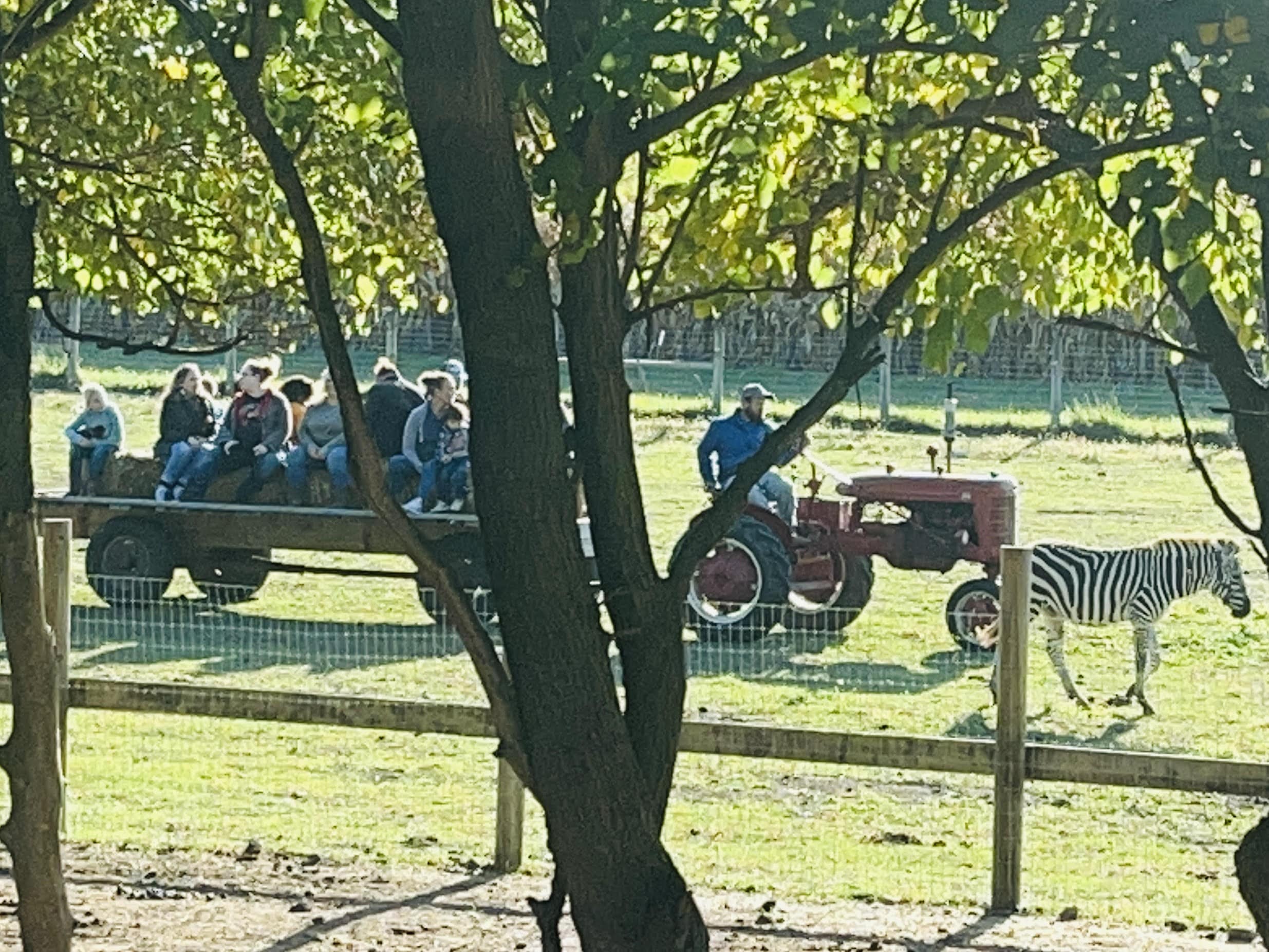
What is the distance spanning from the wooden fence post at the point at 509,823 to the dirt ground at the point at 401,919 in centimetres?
9

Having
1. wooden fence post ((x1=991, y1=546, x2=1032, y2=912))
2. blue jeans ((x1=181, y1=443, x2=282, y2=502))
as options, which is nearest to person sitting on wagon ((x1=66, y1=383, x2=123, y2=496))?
blue jeans ((x1=181, y1=443, x2=282, y2=502))

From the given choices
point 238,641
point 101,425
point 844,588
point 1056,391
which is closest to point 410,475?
point 101,425

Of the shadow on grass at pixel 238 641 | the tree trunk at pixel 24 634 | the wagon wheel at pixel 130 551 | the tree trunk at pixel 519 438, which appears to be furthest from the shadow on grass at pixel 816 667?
the tree trunk at pixel 519 438

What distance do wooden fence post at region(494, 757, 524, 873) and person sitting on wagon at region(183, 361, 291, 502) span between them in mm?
10329

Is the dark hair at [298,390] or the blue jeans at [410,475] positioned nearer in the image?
the blue jeans at [410,475]

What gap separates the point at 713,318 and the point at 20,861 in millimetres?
1833

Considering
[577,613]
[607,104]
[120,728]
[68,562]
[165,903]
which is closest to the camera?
[607,104]

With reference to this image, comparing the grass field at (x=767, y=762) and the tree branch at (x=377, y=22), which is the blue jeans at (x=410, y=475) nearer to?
the grass field at (x=767, y=762)

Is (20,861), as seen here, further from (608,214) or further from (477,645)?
(608,214)

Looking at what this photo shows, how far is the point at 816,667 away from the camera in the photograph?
1494cm

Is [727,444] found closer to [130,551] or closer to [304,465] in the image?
[304,465]

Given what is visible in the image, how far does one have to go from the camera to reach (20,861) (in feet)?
17.0

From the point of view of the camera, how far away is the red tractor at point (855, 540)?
1777 centimetres

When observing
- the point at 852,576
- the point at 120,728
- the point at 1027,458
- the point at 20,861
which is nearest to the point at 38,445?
the point at 1027,458
